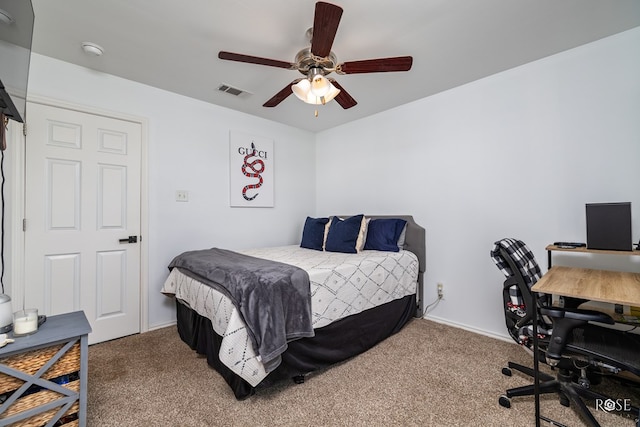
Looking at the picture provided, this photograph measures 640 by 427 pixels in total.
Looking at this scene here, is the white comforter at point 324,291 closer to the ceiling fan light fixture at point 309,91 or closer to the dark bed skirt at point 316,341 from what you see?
the dark bed skirt at point 316,341

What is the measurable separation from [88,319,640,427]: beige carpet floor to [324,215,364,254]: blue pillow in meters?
0.99

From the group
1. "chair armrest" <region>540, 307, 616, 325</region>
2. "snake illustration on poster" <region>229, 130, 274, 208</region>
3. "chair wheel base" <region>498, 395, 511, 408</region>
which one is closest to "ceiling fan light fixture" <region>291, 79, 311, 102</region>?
"snake illustration on poster" <region>229, 130, 274, 208</region>

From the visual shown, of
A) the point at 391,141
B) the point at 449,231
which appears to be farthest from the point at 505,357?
the point at 391,141

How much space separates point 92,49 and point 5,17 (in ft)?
3.89

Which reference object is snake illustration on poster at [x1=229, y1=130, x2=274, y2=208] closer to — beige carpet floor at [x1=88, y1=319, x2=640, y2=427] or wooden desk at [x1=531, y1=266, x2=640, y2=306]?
beige carpet floor at [x1=88, y1=319, x2=640, y2=427]

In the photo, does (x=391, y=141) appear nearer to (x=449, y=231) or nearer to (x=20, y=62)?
(x=449, y=231)

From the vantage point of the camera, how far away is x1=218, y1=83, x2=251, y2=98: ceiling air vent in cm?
279

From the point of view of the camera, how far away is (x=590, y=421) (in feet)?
4.50

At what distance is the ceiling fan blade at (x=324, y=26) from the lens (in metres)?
1.33

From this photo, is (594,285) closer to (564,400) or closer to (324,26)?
(564,400)

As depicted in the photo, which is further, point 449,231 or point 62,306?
point 449,231

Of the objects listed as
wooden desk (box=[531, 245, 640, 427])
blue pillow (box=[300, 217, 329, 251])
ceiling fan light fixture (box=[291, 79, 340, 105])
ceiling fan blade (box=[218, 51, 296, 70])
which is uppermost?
ceiling fan blade (box=[218, 51, 296, 70])

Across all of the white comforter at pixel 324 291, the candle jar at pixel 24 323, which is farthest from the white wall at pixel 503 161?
the candle jar at pixel 24 323

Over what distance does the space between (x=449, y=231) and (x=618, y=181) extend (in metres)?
1.26
